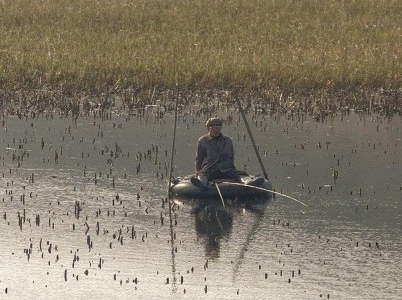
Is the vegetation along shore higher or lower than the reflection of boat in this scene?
higher

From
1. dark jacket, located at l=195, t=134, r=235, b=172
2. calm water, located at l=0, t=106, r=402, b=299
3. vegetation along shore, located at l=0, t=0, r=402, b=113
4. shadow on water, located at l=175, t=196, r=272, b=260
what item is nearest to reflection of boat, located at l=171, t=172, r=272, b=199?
shadow on water, located at l=175, t=196, r=272, b=260

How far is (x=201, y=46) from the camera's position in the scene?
114 feet

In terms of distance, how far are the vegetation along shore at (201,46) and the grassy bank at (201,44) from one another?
1.1 inches

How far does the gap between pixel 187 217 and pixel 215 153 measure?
190 centimetres

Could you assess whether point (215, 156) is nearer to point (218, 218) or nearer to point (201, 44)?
point (218, 218)

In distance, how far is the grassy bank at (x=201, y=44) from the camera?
30.1 meters

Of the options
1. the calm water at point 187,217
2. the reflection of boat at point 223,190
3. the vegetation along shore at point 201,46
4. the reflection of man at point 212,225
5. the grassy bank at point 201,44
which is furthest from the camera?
the grassy bank at point 201,44

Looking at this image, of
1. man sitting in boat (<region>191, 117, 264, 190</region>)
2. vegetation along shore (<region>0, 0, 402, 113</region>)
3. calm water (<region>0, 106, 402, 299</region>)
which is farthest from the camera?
vegetation along shore (<region>0, 0, 402, 113</region>)

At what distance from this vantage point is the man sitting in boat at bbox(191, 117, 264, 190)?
2044cm

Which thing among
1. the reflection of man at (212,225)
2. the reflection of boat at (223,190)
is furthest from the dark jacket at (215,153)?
the reflection of man at (212,225)

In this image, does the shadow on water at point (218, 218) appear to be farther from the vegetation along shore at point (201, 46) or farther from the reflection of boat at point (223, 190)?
the vegetation along shore at point (201, 46)

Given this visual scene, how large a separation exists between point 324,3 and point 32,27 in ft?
35.4

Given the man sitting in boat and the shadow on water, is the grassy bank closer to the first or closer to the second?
the man sitting in boat

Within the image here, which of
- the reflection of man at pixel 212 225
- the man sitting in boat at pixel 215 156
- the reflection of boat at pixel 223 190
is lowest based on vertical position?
the reflection of man at pixel 212 225
